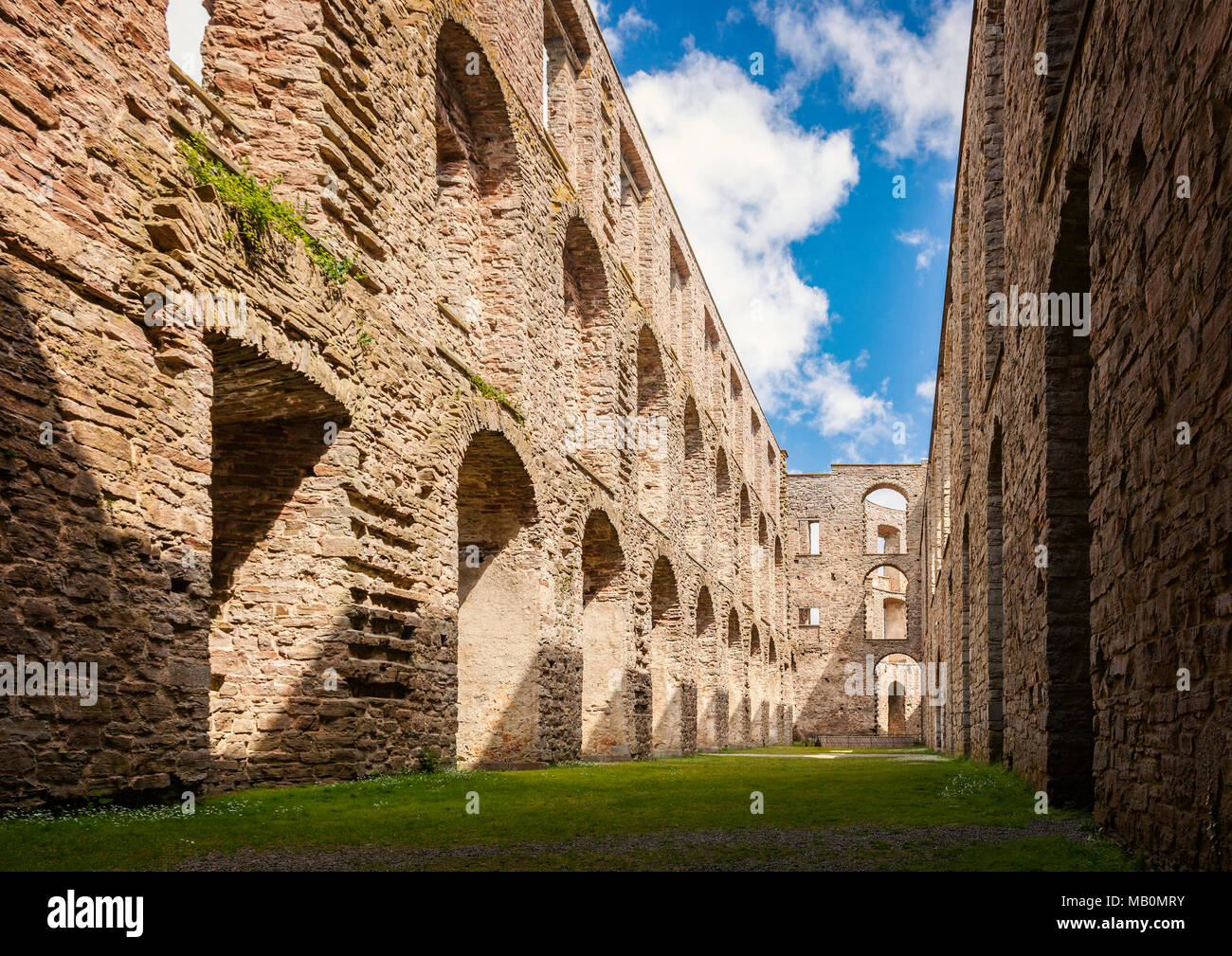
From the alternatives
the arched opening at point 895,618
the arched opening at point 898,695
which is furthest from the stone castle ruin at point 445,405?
the arched opening at point 895,618

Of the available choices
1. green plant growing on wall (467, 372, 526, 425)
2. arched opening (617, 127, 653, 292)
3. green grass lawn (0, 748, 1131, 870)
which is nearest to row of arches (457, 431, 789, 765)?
green plant growing on wall (467, 372, 526, 425)

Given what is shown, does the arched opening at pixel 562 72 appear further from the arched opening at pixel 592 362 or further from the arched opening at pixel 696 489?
the arched opening at pixel 696 489

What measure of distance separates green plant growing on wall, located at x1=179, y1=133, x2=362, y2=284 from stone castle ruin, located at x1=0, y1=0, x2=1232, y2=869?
0.03 m

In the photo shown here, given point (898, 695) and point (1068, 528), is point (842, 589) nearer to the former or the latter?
point (898, 695)

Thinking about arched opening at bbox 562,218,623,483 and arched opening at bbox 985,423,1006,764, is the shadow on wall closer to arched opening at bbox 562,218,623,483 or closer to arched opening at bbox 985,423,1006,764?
arched opening at bbox 985,423,1006,764

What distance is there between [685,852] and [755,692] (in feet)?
85.9

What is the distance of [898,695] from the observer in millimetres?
40312

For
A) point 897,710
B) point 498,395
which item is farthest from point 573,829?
point 897,710

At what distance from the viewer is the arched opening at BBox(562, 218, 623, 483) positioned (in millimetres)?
16375

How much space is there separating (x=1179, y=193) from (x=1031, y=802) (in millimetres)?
4293

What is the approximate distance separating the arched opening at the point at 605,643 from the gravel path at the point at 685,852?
34.1ft

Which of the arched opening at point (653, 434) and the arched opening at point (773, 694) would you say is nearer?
the arched opening at point (653, 434)

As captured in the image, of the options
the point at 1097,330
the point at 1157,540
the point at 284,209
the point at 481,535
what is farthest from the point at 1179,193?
the point at 481,535

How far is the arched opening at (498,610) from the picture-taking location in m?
12.4
